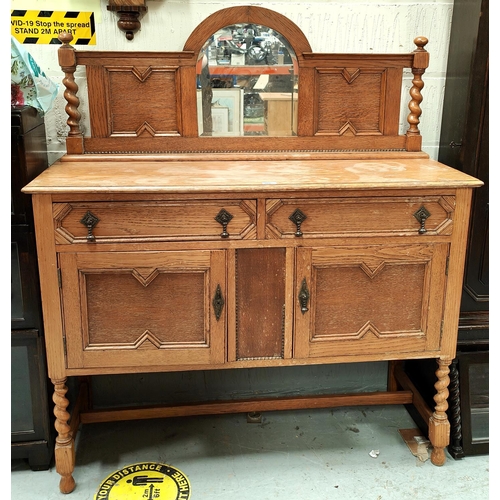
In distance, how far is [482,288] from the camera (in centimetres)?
263

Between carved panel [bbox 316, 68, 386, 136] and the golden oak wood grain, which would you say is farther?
carved panel [bbox 316, 68, 386, 136]

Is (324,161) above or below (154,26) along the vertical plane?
below

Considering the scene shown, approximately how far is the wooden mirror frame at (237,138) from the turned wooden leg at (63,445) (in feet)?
3.44

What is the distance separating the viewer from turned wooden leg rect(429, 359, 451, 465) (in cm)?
250

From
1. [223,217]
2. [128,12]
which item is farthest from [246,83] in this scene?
[223,217]

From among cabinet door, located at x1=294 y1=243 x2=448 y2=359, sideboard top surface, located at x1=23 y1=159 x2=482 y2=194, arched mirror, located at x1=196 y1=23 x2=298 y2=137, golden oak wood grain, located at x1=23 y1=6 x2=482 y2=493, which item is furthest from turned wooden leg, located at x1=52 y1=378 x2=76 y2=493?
arched mirror, located at x1=196 y1=23 x2=298 y2=137

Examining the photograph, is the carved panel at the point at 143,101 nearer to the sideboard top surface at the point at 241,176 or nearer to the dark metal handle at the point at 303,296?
the sideboard top surface at the point at 241,176

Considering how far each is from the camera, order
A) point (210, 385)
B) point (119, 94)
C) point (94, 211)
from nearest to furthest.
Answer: point (94, 211), point (119, 94), point (210, 385)

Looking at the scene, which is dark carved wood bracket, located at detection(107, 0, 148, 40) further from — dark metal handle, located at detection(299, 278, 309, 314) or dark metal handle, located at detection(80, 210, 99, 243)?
dark metal handle, located at detection(299, 278, 309, 314)

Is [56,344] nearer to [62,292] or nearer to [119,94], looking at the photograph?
[62,292]

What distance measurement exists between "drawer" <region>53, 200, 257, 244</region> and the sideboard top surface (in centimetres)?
6

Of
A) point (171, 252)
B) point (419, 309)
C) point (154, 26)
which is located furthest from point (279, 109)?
point (419, 309)

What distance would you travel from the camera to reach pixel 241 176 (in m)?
2.29

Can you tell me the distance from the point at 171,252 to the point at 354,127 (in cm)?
108
